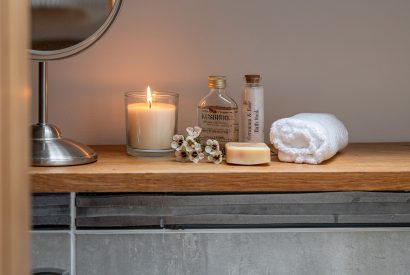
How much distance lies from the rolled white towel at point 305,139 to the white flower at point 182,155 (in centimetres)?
14

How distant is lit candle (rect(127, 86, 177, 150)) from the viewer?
1069 mm

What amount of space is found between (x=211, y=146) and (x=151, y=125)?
10cm

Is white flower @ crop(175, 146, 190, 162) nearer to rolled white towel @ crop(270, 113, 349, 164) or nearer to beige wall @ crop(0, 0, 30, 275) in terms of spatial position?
rolled white towel @ crop(270, 113, 349, 164)

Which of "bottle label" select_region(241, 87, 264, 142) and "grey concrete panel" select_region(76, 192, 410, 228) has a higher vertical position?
"bottle label" select_region(241, 87, 264, 142)

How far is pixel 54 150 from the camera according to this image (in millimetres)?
1009

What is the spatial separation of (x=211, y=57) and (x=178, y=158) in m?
0.26

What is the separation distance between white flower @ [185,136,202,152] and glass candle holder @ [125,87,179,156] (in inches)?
1.9

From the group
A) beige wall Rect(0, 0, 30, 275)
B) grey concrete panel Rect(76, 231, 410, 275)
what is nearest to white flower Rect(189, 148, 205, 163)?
grey concrete panel Rect(76, 231, 410, 275)

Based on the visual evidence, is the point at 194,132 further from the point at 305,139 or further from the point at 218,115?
the point at 305,139

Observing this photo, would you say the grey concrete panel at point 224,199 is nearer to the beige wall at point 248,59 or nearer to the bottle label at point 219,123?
the bottle label at point 219,123

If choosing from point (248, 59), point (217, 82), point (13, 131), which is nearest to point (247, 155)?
point (217, 82)

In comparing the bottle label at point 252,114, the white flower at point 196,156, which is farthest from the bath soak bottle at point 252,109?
the white flower at point 196,156

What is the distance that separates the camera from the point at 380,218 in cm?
103

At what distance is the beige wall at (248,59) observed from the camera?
47.9 inches
